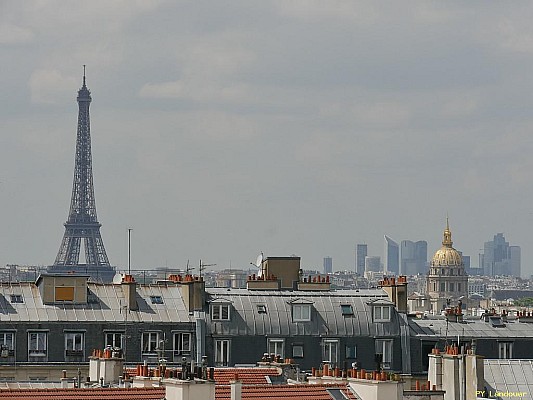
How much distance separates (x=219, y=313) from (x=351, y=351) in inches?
182

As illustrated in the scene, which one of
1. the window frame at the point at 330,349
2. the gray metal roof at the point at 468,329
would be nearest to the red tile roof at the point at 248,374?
the window frame at the point at 330,349

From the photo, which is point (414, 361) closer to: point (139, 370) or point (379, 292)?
point (379, 292)

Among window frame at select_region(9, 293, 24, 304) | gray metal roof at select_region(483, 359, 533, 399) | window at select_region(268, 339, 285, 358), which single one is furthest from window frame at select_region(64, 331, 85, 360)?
gray metal roof at select_region(483, 359, 533, 399)

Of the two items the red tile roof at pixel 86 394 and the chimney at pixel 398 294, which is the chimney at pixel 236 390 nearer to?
the red tile roof at pixel 86 394

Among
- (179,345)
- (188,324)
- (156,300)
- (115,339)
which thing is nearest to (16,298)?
(115,339)

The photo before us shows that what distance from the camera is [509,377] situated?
55.7m

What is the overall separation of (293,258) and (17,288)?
11564mm

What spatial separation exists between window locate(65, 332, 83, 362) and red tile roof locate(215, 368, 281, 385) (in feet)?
54.0

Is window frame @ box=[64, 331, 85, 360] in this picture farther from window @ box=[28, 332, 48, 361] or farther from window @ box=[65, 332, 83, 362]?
window @ box=[28, 332, 48, 361]

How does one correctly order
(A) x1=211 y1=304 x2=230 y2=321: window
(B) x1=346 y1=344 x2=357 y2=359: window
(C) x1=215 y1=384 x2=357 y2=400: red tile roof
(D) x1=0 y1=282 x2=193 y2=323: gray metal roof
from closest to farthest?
1. (C) x1=215 y1=384 x2=357 y2=400: red tile roof
2. (D) x1=0 y1=282 x2=193 y2=323: gray metal roof
3. (A) x1=211 y1=304 x2=230 y2=321: window
4. (B) x1=346 y1=344 x2=357 y2=359: window

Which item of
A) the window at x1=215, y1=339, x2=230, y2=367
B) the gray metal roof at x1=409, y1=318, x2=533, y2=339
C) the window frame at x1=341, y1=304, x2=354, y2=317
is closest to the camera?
the window at x1=215, y1=339, x2=230, y2=367

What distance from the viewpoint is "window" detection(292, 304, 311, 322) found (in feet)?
220

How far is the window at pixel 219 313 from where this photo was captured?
218 feet

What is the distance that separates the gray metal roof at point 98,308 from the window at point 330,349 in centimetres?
462
